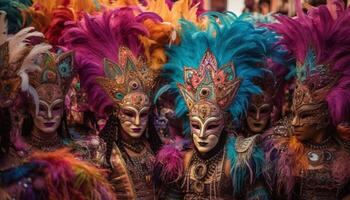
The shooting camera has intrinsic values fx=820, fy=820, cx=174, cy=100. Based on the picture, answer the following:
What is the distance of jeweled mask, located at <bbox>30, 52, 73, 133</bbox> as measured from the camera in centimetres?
470

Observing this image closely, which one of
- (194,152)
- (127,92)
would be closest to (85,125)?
(127,92)

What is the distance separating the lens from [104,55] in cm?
504

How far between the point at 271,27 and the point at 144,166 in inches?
45.3

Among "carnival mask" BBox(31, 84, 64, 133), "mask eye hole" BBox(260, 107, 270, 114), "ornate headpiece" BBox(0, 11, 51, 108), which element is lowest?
"mask eye hole" BBox(260, 107, 270, 114)

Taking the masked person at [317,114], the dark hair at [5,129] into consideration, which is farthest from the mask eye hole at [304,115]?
the dark hair at [5,129]

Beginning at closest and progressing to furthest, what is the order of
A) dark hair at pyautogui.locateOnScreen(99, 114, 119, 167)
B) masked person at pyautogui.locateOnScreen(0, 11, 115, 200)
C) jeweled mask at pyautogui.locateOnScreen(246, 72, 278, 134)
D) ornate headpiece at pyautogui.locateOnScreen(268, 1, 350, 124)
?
masked person at pyautogui.locateOnScreen(0, 11, 115, 200)
ornate headpiece at pyautogui.locateOnScreen(268, 1, 350, 124)
dark hair at pyautogui.locateOnScreen(99, 114, 119, 167)
jeweled mask at pyautogui.locateOnScreen(246, 72, 278, 134)

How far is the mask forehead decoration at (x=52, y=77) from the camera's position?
4.70 m

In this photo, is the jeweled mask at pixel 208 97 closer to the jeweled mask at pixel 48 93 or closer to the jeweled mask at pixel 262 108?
the jeweled mask at pixel 262 108

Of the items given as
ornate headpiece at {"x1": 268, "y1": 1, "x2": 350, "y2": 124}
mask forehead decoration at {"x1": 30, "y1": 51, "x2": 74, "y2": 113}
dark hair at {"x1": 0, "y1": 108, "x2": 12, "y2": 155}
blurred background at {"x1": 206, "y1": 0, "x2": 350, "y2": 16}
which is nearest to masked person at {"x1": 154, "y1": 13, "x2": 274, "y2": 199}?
ornate headpiece at {"x1": 268, "y1": 1, "x2": 350, "y2": 124}

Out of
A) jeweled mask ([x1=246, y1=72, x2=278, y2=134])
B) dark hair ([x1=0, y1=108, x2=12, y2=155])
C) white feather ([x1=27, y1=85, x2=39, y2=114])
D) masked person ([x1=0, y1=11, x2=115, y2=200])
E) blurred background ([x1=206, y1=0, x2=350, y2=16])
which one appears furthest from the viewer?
blurred background ([x1=206, y1=0, x2=350, y2=16])

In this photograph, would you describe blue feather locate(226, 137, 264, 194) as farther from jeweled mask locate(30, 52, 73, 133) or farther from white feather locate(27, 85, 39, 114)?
white feather locate(27, 85, 39, 114)

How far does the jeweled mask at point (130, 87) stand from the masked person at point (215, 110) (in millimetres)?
194

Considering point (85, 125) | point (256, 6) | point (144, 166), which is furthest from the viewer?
point (256, 6)

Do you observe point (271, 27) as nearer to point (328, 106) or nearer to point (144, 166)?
point (328, 106)
